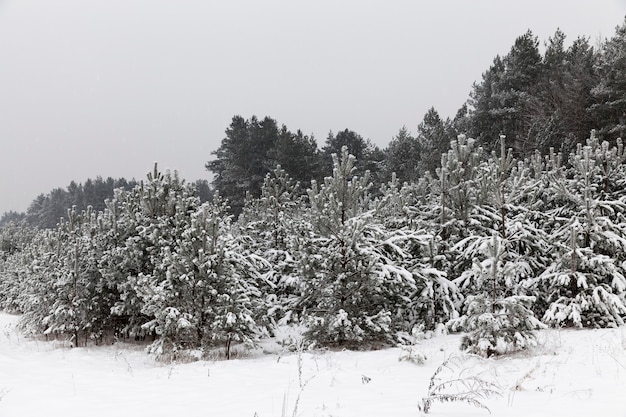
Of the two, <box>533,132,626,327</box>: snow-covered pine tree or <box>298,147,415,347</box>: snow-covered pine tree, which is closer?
<box>533,132,626,327</box>: snow-covered pine tree

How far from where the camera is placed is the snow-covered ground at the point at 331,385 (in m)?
4.51

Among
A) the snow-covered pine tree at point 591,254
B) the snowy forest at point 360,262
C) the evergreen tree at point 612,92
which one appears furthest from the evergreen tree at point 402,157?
the snow-covered pine tree at point 591,254

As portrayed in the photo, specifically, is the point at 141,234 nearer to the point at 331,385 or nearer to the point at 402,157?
the point at 331,385

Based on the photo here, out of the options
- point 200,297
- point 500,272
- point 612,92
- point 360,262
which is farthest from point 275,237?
point 612,92

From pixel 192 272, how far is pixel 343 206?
3.73 metres

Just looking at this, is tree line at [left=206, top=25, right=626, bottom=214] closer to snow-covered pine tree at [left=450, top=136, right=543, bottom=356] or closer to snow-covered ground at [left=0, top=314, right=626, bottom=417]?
snow-covered pine tree at [left=450, top=136, right=543, bottom=356]

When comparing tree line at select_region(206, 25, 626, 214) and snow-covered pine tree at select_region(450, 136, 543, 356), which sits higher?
tree line at select_region(206, 25, 626, 214)

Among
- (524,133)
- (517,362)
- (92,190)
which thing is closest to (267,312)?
(517,362)

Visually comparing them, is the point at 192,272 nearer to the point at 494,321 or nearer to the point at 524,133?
the point at 494,321

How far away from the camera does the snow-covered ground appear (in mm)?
4508

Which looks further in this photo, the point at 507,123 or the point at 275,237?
the point at 507,123

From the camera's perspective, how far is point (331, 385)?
228 inches

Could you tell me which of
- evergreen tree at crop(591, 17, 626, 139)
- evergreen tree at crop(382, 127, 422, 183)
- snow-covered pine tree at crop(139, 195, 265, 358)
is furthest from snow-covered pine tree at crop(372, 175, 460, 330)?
evergreen tree at crop(382, 127, 422, 183)

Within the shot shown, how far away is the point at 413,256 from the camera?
11352 millimetres
